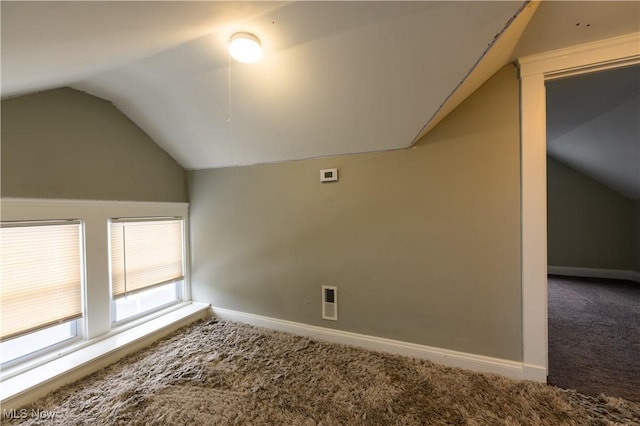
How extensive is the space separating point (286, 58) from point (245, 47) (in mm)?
285

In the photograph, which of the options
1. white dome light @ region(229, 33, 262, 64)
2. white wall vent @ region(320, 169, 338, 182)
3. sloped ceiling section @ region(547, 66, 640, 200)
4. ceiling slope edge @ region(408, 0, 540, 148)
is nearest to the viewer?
ceiling slope edge @ region(408, 0, 540, 148)

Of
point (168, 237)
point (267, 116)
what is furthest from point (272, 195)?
point (168, 237)

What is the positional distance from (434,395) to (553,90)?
8.56 ft

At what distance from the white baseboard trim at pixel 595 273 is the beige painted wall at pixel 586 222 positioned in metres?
0.06

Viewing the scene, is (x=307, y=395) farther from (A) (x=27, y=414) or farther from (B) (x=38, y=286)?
(B) (x=38, y=286)

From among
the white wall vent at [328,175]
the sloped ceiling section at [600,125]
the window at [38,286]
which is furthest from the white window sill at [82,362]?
the sloped ceiling section at [600,125]

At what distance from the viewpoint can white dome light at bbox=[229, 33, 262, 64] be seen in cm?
141

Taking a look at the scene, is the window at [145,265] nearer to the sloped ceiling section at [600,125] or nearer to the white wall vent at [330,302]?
the white wall vent at [330,302]

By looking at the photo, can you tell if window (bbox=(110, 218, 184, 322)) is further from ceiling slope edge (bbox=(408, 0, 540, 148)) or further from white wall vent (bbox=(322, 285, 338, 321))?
ceiling slope edge (bbox=(408, 0, 540, 148))

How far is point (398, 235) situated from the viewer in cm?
211

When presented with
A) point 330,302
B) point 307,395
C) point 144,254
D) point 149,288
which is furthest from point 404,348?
point 144,254

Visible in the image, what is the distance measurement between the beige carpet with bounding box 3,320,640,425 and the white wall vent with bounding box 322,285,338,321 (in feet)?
1.04

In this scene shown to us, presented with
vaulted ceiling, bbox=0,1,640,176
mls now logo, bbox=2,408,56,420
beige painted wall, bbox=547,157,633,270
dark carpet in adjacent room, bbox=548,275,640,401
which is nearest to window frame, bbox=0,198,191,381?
mls now logo, bbox=2,408,56,420

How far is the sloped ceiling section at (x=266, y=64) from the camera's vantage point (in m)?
1.13
